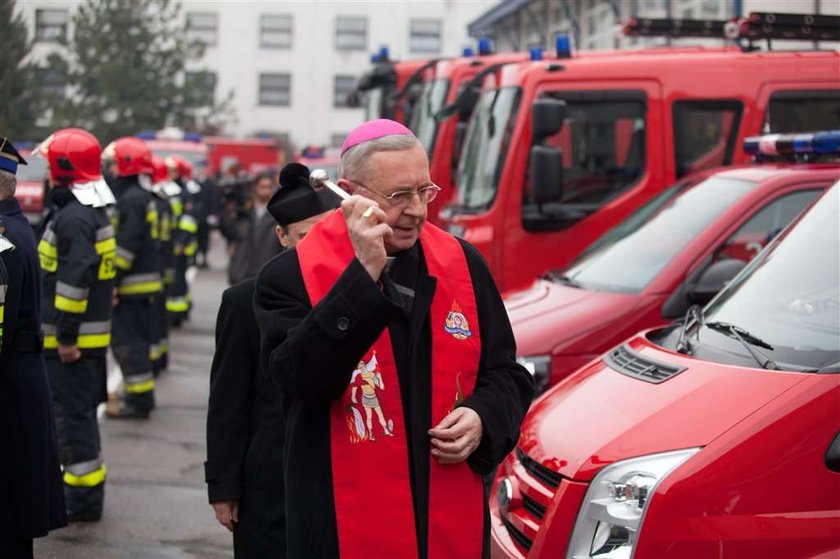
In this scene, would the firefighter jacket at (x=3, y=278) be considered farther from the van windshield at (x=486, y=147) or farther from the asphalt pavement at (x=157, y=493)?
the van windshield at (x=486, y=147)

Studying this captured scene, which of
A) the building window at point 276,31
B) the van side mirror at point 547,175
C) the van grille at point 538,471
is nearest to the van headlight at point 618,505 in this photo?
the van grille at point 538,471

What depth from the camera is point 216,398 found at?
4.45 m

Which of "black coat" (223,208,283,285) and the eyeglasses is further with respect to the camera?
"black coat" (223,208,283,285)

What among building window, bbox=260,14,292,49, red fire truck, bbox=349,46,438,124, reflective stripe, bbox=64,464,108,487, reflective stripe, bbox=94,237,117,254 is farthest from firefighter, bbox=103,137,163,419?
building window, bbox=260,14,292,49

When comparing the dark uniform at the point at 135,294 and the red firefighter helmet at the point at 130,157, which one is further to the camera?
the red firefighter helmet at the point at 130,157

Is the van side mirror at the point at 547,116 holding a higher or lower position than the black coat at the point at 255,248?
higher

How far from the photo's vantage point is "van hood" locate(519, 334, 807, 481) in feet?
13.0

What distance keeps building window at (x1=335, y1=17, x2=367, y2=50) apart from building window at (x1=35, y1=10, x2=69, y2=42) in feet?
116

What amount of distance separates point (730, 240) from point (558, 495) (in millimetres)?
3014

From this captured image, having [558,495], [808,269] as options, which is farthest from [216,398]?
[808,269]

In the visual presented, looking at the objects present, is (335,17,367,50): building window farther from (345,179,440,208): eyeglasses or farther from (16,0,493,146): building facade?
(345,179,440,208): eyeglasses

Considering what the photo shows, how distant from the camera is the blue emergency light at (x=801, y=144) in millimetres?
6801

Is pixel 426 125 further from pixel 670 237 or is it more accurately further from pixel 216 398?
pixel 216 398

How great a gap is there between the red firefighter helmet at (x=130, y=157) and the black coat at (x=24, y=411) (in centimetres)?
520
